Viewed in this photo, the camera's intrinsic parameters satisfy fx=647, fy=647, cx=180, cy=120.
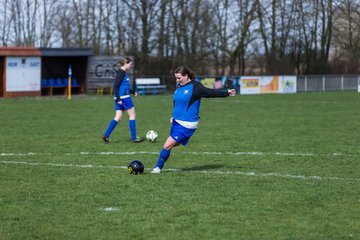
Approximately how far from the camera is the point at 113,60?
46125mm

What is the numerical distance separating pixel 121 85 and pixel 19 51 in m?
26.6

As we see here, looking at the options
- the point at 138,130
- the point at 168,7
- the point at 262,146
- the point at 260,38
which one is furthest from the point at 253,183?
the point at 260,38

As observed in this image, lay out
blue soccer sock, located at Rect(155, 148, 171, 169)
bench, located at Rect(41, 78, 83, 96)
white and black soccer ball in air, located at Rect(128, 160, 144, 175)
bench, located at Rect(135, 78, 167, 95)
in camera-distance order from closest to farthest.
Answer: white and black soccer ball in air, located at Rect(128, 160, 144, 175) → blue soccer sock, located at Rect(155, 148, 171, 169) → bench, located at Rect(41, 78, 83, 96) → bench, located at Rect(135, 78, 167, 95)

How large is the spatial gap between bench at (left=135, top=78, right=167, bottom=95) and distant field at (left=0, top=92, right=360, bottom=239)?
29233mm

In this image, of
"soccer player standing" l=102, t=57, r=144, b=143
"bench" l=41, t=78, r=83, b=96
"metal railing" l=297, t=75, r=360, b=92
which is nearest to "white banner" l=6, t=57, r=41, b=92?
"bench" l=41, t=78, r=83, b=96

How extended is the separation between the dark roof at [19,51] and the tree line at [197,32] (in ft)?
46.3

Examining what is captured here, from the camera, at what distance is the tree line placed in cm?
5730

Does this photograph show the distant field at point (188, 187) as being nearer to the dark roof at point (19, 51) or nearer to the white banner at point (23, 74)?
the dark roof at point (19, 51)

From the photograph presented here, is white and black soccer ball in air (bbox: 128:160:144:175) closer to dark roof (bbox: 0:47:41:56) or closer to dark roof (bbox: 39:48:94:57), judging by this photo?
dark roof (bbox: 0:47:41:56)

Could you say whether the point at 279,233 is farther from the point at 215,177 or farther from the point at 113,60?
the point at 113,60

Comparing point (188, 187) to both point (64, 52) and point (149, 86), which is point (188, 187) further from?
point (149, 86)

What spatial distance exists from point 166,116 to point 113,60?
2387 centimetres

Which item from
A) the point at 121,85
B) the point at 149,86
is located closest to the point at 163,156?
the point at 121,85

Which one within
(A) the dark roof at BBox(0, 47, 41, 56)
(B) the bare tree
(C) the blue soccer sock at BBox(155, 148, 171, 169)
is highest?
(B) the bare tree
